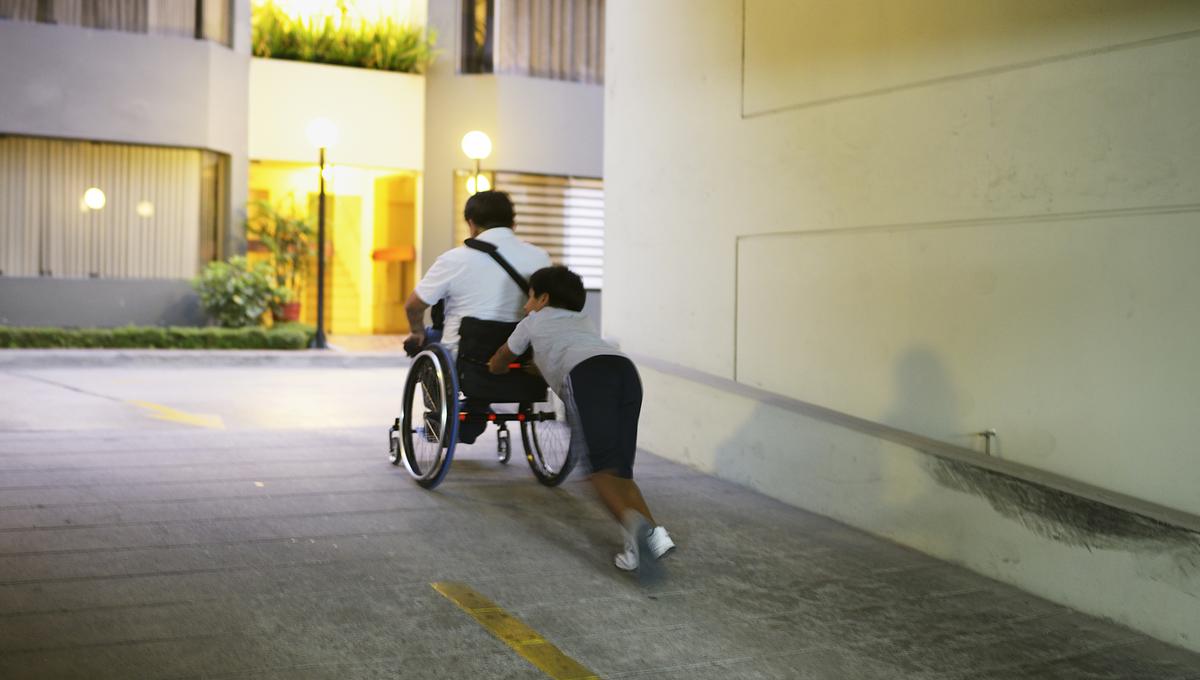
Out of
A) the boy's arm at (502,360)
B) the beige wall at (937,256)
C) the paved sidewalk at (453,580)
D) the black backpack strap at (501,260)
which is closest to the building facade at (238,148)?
the paved sidewalk at (453,580)

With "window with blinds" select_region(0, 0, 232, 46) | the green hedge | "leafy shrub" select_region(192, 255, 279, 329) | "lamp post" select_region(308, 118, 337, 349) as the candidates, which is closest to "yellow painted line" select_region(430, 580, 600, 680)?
the green hedge

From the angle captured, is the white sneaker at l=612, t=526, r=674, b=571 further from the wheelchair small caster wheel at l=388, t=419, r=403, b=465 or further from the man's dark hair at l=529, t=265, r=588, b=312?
the wheelchair small caster wheel at l=388, t=419, r=403, b=465

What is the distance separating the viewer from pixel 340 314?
23062 mm

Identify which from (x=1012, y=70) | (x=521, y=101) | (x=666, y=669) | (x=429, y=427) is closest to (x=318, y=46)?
(x=521, y=101)

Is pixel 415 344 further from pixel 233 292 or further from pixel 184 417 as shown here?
pixel 233 292

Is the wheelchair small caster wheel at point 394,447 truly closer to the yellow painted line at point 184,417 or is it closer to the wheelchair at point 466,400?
the wheelchair at point 466,400

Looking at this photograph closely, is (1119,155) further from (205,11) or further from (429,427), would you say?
(205,11)

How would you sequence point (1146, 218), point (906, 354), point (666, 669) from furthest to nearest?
point (906, 354) < point (1146, 218) < point (666, 669)

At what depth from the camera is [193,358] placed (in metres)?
15.8

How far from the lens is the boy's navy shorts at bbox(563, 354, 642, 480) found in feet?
17.4

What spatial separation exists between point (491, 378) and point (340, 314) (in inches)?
668

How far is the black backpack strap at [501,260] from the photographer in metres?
6.80

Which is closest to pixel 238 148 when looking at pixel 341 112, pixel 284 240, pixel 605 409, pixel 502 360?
pixel 284 240

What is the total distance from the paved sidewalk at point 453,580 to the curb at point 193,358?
8308 millimetres
